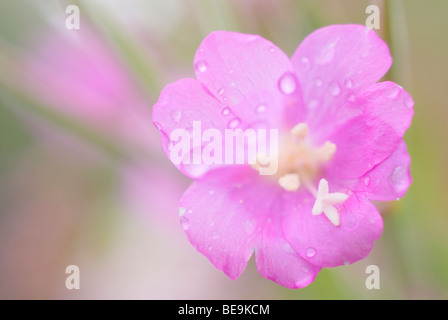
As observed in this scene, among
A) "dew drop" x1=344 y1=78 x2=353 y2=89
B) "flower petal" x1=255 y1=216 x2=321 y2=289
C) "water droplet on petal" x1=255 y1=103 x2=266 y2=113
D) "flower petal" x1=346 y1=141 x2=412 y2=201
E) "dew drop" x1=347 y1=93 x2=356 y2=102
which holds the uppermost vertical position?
"water droplet on petal" x1=255 y1=103 x2=266 y2=113

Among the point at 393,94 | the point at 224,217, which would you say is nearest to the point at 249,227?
the point at 224,217

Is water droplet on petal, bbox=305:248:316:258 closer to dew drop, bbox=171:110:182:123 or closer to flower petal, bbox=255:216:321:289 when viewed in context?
flower petal, bbox=255:216:321:289

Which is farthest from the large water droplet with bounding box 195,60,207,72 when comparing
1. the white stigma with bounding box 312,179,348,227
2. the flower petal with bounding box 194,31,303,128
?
the white stigma with bounding box 312,179,348,227

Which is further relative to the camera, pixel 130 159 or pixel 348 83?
pixel 130 159

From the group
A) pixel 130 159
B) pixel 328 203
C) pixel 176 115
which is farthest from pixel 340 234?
pixel 130 159

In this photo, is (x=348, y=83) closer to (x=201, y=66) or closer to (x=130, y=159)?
(x=201, y=66)

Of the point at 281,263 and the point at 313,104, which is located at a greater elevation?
the point at 313,104

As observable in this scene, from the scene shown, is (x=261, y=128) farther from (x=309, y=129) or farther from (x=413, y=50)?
(x=413, y=50)

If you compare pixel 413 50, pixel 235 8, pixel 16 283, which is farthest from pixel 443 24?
pixel 16 283
